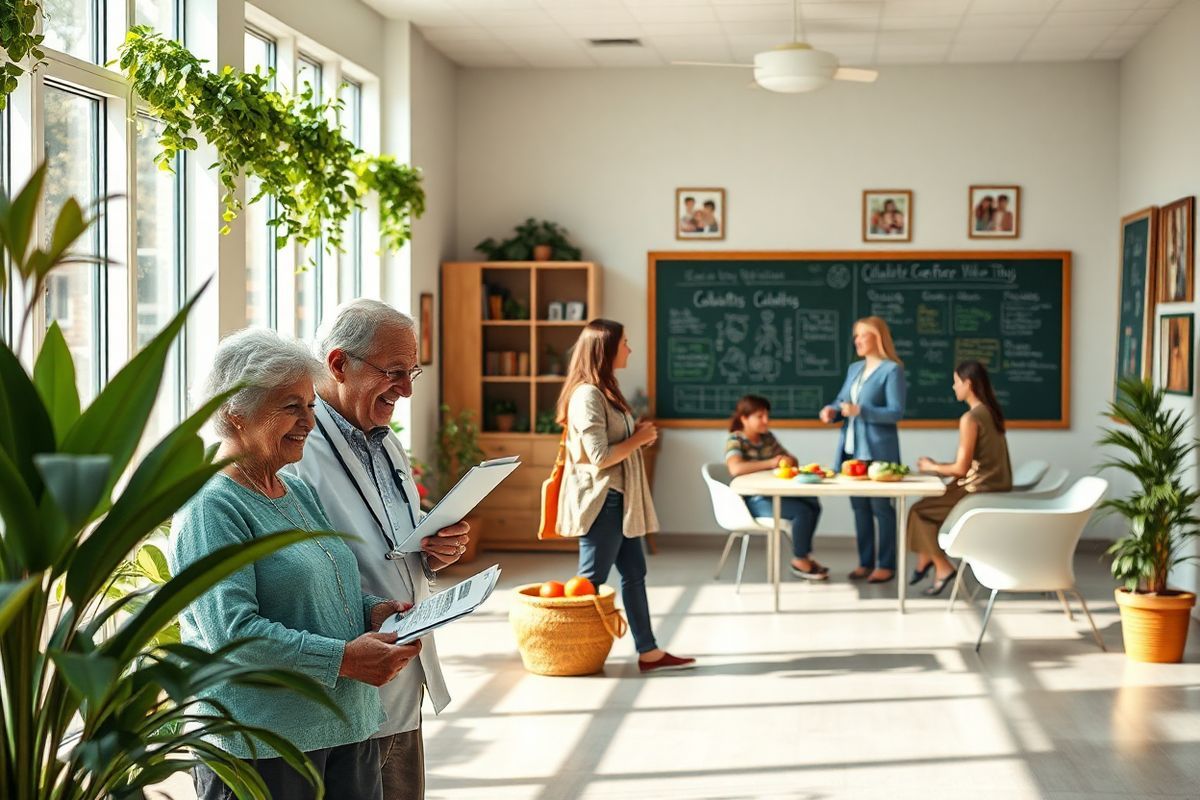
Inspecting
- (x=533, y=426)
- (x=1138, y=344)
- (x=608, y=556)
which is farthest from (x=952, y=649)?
(x=533, y=426)

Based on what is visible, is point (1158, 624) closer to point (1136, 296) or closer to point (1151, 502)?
point (1151, 502)

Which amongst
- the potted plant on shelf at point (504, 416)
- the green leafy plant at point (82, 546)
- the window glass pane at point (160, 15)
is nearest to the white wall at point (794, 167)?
the potted plant on shelf at point (504, 416)

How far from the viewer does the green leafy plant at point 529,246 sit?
8.73 metres

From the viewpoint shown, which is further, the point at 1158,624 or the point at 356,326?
the point at 1158,624

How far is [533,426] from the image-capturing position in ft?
28.5

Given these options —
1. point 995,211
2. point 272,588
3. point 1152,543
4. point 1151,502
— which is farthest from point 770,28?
point 272,588

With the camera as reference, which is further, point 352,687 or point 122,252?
point 122,252

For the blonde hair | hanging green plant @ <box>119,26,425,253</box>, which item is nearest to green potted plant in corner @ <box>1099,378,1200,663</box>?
the blonde hair

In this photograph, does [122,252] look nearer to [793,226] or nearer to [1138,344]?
[793,226]

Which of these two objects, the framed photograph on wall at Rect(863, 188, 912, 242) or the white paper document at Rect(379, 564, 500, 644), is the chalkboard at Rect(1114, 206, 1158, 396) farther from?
the white paper document at Rect(379, 564, 500, 644)

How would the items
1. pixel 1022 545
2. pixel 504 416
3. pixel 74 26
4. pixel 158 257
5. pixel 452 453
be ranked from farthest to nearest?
pixel 504 416 → pixel 452 453 → pixel 1022 545 → pixel 158 257 → pixel 74 26

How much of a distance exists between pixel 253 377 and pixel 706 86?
23.9 feet

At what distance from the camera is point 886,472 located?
683 cm

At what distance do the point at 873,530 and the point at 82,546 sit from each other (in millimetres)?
6658
